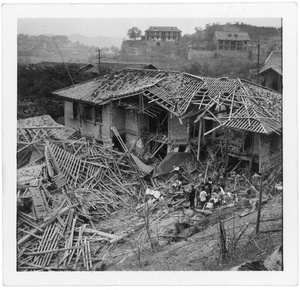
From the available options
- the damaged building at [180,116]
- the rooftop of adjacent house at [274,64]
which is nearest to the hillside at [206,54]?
the rooftop of adjacent house at [274,64]

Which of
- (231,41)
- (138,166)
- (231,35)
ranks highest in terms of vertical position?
(231,35)

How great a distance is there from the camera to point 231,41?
51969 mm

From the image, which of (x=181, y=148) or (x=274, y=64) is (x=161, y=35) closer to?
(x=274, y=64)

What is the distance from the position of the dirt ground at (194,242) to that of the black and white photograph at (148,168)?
58 millimetres

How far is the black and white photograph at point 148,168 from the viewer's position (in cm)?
1241

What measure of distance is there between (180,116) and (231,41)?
33.2 metres

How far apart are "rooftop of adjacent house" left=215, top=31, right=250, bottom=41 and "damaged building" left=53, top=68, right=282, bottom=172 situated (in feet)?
88.0

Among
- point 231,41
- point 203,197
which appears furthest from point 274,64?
point 203,197

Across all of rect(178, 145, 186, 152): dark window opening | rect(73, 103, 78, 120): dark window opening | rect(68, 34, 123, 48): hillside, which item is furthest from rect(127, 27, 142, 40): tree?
rect(178, 145, 186, 152): dark window opening

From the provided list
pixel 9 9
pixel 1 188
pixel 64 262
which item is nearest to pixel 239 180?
pixel 64 262

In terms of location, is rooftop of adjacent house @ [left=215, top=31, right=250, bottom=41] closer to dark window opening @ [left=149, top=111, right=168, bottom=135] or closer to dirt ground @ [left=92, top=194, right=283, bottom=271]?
dark window opening @ [left=149, top=111, right=168, bottom=135]

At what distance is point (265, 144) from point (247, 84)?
19.9 ft

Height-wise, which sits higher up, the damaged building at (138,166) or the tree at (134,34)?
the tree at (134,34)

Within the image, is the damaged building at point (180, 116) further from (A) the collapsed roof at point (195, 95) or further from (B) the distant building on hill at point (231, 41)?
(B) the distant building on hill at point (231, 41)
